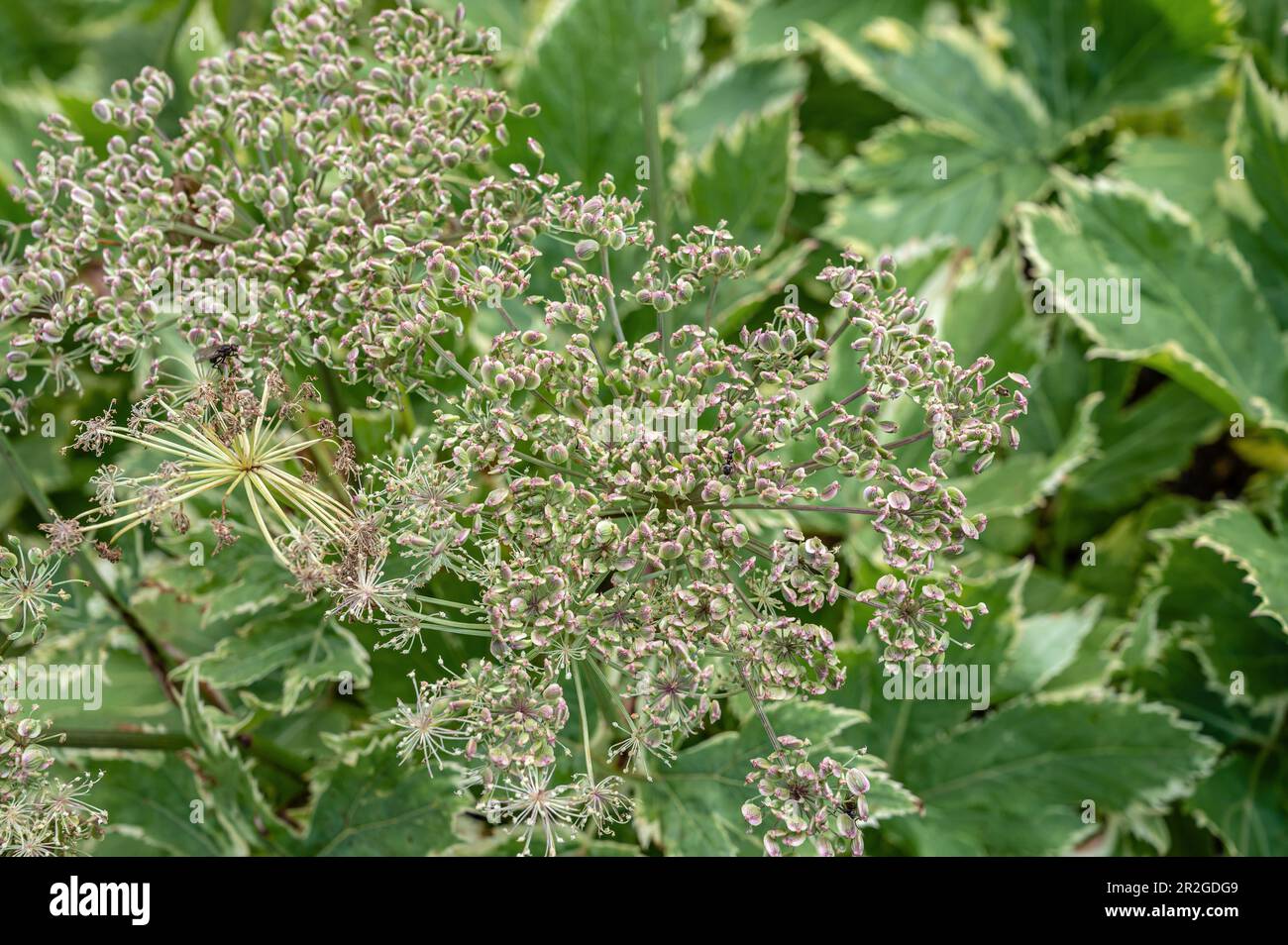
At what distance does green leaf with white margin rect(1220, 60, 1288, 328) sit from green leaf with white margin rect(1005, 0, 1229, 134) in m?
0.19

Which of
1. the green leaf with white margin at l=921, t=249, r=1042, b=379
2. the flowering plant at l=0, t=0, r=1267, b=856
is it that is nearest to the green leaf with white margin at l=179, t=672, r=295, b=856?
the flowering plant at l=0, t=0, r=1267, b=856

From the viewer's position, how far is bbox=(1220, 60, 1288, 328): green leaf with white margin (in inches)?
64.1

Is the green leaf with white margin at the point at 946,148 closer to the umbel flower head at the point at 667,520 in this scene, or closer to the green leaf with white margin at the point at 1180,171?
the green leaf with white margin at the point at 1180,171

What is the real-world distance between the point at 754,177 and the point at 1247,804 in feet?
3.71

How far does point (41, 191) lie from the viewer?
114cm

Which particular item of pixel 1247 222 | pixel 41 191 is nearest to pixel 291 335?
pixel 41 191

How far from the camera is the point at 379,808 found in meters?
1.30

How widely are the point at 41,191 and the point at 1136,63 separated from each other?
1762 millimetres

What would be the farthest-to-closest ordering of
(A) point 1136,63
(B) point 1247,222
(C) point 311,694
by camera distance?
(A) point 1136,63 → (B) point 1247,222 → (C) point 311,694

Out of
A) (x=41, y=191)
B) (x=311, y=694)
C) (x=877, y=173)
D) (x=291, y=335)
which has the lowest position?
(x=311, y=694)

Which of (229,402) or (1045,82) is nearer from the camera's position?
(229,402)

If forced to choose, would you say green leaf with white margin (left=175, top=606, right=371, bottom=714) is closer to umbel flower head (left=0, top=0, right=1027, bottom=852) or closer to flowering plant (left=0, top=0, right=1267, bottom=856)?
flowering plant (left=0, top=0, right=1267, bottom=856)
